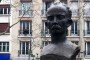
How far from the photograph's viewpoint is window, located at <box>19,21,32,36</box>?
96.4 ft

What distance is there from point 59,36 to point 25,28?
24.1 metres

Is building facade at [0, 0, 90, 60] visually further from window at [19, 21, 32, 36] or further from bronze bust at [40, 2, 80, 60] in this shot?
bronze bust at [40, 2, 80, 60]

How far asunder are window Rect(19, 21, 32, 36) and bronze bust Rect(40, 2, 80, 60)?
77.9 feet

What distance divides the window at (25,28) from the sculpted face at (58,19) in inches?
936

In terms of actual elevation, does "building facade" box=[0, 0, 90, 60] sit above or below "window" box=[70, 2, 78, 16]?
below

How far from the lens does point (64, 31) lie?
552cm

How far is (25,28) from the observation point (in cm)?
2958

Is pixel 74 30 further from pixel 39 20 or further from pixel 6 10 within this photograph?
pixel 6 10

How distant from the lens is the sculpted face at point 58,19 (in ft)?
17.8

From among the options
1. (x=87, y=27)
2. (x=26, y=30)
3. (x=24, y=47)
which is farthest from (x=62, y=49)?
(x=26, y=30)

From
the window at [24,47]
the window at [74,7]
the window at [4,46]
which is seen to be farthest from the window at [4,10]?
the window at [74,7]

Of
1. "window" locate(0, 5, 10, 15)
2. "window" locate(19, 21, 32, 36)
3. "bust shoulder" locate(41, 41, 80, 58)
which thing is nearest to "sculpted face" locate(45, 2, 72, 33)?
"bust shoulder" locate(41, 41, 80, 58)

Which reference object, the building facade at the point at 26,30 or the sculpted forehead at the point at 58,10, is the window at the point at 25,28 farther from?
the sculpted forehead at the point at 58,10

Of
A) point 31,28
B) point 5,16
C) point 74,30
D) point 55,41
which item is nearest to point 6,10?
point 5,16
